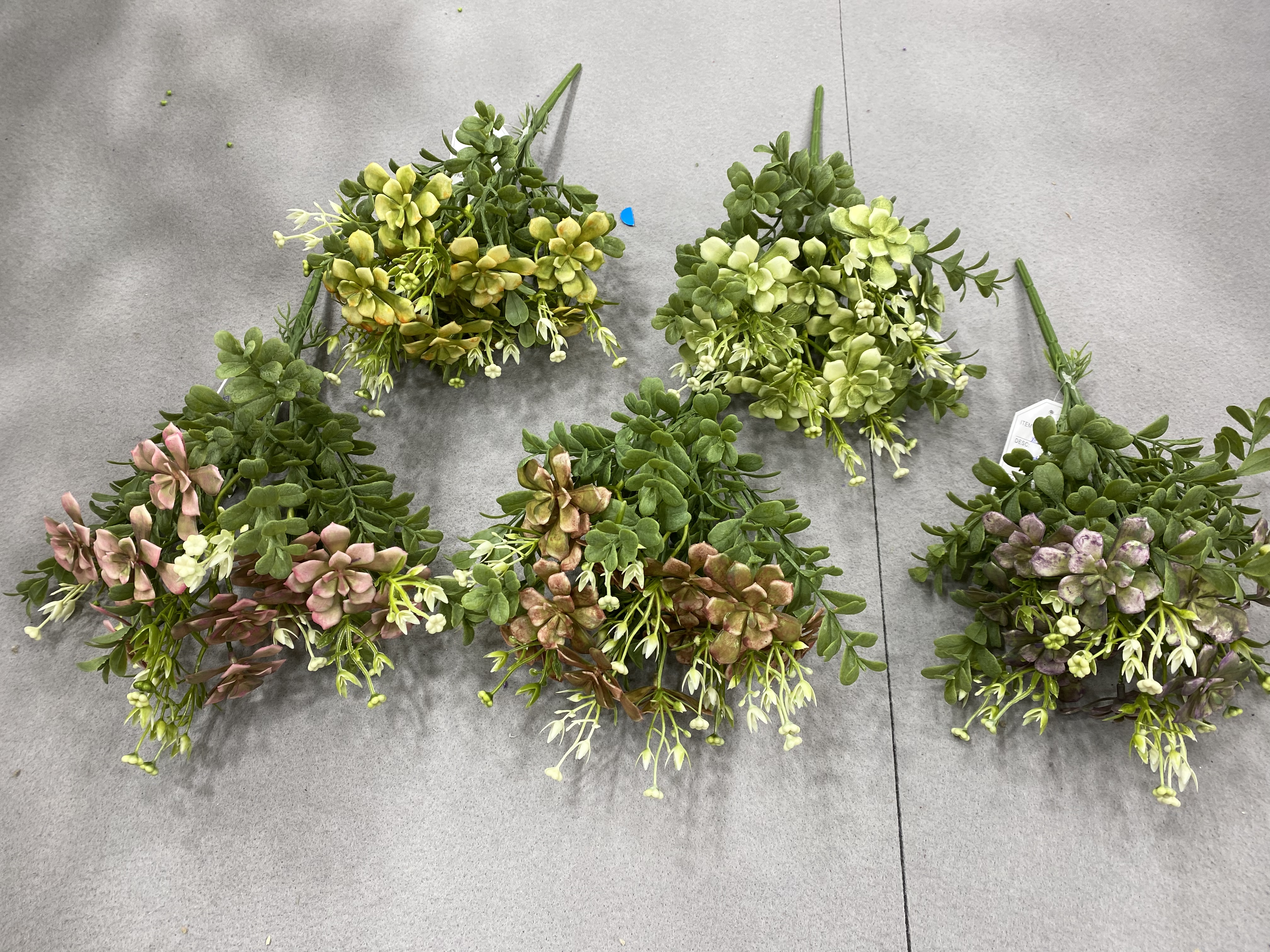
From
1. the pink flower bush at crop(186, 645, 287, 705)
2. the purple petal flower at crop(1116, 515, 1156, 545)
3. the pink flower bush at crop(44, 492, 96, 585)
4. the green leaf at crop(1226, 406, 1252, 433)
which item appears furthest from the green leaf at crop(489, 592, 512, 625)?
the green leaf at crop(1226, 406, 1252, 433)

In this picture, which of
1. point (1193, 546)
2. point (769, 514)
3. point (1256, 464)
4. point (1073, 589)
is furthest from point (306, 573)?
point (1256, 464)

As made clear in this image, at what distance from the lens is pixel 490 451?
133cm

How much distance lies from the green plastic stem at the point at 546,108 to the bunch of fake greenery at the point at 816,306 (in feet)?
1.03

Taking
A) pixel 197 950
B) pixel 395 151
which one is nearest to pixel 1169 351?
pixel 395 151

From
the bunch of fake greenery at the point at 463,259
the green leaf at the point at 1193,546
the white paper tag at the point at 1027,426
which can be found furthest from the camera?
the white paper tag at the point at 1027,426

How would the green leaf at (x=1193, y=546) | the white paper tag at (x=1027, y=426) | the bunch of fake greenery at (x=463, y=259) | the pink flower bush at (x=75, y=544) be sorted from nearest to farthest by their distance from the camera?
the green leaf at (x=1193, y=546) < the pink flower bush at (x=75, y=544) < the bunch of fake greenery at (x=463, y=259) < the white paper tag at (x=1027, y=426)

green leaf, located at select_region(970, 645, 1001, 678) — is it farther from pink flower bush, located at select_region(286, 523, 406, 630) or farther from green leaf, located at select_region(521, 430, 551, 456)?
pink flower bush, located at select_region(286, 523, 406, 630)

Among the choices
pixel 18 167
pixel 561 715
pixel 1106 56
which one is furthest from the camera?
pixel 1106 56

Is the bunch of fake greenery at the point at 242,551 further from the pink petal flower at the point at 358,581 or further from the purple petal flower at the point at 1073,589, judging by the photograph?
the purple petal flower at the point at 1073,589

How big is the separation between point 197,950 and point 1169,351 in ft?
5.38

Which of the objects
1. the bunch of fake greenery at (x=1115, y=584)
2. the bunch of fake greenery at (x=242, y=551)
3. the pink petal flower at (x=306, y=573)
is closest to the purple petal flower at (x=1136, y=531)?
the bunch of fake greenery at (x=1115, y=584)

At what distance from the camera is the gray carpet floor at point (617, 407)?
108 cm

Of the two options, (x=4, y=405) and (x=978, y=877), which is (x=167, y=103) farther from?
(x=978, y=877)

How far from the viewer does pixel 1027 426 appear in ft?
4.32
